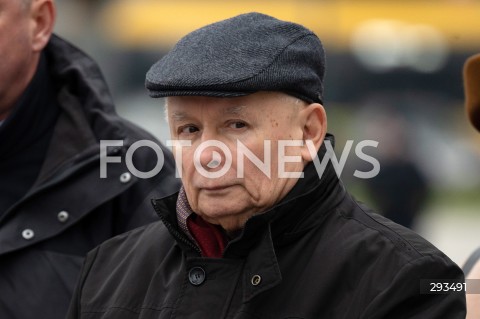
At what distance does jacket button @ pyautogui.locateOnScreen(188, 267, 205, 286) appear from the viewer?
94.7 inches

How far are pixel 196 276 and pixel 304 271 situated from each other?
257 mm

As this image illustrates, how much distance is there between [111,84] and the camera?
1286 centimetres

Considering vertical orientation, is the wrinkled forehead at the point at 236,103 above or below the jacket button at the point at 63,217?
above

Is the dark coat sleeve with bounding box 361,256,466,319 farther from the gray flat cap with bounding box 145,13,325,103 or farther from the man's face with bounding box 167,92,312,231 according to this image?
the gray flat cap with bounding box 145,13,325,103

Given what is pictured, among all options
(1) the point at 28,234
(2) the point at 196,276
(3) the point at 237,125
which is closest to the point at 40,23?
(1) the point at 28,234

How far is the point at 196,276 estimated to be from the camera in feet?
7.92

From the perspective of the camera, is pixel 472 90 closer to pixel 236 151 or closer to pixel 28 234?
pixel 236 151

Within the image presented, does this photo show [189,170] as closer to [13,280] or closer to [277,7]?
[13,280]

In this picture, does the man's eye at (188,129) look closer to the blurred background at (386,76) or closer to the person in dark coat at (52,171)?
the person in dark coat at (52,171)

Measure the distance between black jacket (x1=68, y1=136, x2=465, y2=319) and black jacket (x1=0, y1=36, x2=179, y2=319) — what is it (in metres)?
0.62

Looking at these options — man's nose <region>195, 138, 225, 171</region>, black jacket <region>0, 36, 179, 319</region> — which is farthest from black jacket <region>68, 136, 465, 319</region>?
black jacket <region>0, 36, 179, 319</region>

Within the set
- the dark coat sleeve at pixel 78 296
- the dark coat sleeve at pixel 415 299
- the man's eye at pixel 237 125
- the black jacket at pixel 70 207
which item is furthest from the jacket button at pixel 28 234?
the dark coat sleeve at pixel 415 299

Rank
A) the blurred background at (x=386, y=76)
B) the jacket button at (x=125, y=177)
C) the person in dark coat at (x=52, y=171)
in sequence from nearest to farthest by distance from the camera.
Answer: the person in dark coat at (x=52, y=171), the jacket button at (x=125, y=177), the blurred background at (x=386, y=76)

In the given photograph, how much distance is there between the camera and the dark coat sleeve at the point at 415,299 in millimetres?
2221
